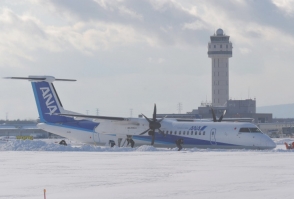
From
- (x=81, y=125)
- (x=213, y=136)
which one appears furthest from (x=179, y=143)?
(x=81, y=125)

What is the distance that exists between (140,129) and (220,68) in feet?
213


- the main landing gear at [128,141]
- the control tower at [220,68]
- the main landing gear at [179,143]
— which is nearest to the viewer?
the main landing gear at [179,143]

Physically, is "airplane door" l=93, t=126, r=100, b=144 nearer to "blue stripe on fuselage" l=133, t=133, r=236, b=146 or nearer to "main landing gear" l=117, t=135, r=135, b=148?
"main landing gear" l=117, t=135, r=135, b=148

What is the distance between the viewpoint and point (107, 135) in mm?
38312

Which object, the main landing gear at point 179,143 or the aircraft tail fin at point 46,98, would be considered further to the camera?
the aircraft tail fin at point 46,98

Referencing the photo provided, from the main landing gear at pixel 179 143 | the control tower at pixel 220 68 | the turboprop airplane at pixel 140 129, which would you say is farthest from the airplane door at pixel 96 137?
the control tower at pixel 220 68

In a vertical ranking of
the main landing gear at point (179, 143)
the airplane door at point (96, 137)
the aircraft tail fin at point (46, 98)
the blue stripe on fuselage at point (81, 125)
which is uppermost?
the aircraft tail fin at point (46, 98)

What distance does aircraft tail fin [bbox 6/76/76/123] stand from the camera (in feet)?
130

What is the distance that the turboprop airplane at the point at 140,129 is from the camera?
33.6 metres
